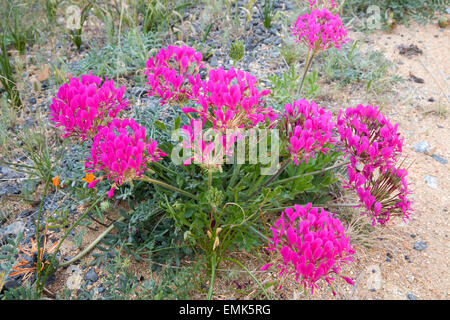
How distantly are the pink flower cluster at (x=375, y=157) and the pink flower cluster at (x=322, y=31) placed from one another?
26.8 inches

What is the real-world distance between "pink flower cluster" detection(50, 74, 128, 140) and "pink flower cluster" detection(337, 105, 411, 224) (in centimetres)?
127

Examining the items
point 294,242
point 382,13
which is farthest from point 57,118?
point 382,13

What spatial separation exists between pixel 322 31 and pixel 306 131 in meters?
1.06

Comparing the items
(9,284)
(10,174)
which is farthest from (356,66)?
(9,284)

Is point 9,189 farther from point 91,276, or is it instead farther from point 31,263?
point 91,276

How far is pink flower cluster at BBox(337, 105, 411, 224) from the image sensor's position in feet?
6.70

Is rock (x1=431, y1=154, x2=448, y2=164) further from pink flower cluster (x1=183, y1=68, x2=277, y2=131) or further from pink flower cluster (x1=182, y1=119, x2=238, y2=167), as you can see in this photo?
pink flower cluster (x1=182, y1=119, x2=238, y2=167)

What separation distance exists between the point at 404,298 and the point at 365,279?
0.23 metres

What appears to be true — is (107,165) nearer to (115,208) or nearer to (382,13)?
(115,208)

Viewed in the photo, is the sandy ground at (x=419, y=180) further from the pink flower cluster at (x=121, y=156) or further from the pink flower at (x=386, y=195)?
the pink flower cluster at (x=121, y=156)

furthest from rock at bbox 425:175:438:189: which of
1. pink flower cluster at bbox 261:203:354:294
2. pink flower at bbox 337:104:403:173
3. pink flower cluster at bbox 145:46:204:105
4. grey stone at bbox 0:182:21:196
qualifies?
grey stone at bbox 0:182:21:196

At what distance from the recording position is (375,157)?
2031 millimetres

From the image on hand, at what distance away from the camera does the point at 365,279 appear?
2.37 metres

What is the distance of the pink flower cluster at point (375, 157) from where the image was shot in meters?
2.04
